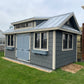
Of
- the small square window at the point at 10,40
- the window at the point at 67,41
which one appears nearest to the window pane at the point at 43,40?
the window at the point at 67,41

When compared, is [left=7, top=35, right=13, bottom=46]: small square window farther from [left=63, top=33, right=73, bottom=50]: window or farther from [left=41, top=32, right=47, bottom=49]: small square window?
[left=63, top=33, right=73, bottom=50]: window

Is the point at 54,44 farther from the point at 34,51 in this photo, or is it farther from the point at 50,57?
the point at 34,51

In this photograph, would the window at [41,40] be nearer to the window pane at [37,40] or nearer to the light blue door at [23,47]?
the window pane at [37,40]

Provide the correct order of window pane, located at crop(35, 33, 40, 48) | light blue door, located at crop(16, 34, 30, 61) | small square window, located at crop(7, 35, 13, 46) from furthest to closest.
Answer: small square window, located at crop(7, 35, 13, 46) < light blue door, located at crop(16, 34, 30, 61) < window pane, located at crop(35, 33, 40, 48)

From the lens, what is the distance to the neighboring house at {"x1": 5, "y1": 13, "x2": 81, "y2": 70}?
17.2ft

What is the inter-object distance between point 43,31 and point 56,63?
2273mm

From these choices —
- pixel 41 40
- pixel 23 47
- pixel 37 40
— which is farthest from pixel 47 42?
pixel 23 47

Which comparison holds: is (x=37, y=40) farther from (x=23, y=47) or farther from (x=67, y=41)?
(x=67, y=41)

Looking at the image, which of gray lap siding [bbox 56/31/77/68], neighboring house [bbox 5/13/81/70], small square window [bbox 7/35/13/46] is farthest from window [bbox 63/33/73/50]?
small square window [bbox 7/35/13/46]

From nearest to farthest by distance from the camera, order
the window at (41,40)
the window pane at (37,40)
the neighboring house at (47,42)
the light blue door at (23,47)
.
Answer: the neighboring house at (47,42) → the window at (41,40) → the window pane at (37,40) → the light blue door at (23,47)

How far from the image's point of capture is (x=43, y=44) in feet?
18.9

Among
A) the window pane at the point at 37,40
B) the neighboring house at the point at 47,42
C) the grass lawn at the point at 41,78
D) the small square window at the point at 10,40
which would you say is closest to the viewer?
the grass lawn at the point at 41,78

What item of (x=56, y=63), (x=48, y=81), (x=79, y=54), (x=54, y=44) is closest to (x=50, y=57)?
(x=56, y=63)

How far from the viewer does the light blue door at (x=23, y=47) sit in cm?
690
